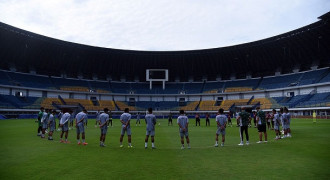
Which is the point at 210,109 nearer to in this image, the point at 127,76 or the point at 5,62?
the point at 127,76

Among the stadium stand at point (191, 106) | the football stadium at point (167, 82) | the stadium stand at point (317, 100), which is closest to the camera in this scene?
the football stadium at point (167, 82)

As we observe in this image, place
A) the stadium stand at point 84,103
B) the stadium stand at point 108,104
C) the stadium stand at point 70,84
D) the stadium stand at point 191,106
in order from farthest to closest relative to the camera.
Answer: the stadium stand at point 191,106 → the stadium stand at point 108,104 → the stadium stand at point 70,84 → the stadium stand at point 84,103

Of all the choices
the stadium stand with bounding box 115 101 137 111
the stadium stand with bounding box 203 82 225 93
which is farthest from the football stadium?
the stadium stand with bounding box 115 101 137 111

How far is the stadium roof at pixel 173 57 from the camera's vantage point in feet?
206

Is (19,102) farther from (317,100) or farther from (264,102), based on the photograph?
(317,100)

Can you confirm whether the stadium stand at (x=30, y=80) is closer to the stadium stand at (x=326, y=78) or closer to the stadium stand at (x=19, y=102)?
the stadium stand at (x=19, y=102)

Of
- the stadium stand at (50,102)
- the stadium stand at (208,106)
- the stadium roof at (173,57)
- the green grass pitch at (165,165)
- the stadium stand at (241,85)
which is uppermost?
the stadium roof at (173,57)

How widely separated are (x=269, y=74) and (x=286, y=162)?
76.4 meters

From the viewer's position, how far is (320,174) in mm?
7590

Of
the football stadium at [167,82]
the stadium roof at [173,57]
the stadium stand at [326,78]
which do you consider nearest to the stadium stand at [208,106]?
the football stadium at [167,82]

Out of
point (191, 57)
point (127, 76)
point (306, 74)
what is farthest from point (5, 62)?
point (306, 74)

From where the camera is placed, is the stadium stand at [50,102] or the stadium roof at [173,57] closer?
the stadium roof at [173,57]

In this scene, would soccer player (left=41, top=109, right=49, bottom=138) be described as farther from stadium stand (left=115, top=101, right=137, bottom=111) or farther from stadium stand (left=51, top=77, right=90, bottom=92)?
stadium stand (left=51, top=77, right=90, bottom=92)

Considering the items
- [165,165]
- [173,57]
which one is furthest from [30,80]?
[165,165]
